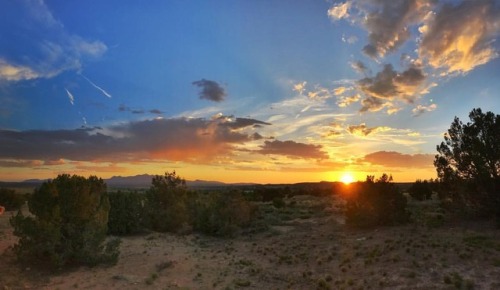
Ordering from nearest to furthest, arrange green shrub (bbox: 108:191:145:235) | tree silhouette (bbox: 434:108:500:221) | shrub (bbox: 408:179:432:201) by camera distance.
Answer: tree silhouette (bbox: 434:108:500:221)
green shrub (bbox: 108:191:145:235)
shrub (bbox: 408:179:432:201)

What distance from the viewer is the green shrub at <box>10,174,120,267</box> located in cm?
1877

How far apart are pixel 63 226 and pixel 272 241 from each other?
15.0 m

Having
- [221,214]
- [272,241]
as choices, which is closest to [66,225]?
[272,241]

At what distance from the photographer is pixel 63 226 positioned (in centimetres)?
2012

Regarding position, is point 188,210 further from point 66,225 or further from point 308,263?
point 308,263

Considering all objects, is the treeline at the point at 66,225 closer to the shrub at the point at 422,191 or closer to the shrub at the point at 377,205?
the shrub at the point at 377,205

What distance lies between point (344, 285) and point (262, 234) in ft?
55.9

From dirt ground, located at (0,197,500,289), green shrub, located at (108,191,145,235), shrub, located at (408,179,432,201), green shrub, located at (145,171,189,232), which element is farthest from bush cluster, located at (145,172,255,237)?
shrub, located at (408,179,432,201)

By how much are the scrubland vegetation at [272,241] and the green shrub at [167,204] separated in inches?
4.1

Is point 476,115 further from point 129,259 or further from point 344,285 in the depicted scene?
point 129,259

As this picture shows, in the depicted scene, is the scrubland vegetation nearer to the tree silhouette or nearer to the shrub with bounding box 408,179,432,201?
the tree silhouette

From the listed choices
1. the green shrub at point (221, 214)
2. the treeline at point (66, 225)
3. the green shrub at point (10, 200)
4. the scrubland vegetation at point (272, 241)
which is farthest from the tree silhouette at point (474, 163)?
the green shrub at point (10, 200)

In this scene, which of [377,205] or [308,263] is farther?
[377,205]

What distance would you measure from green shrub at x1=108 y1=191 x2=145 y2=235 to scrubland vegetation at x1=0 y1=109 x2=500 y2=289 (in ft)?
0.30
